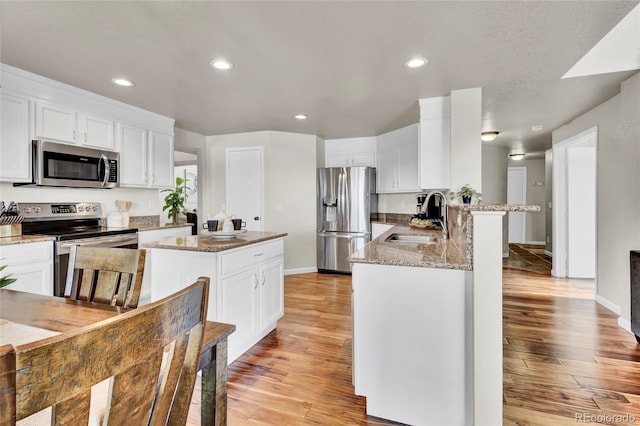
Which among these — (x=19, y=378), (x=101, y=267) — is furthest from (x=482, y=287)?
(x=101, y=267)

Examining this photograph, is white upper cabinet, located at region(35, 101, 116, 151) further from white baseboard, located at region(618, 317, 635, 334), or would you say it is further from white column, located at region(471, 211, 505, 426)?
white baseboard, located at region(618, 317, 635, 334)

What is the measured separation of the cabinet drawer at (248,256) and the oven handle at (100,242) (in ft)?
5.05

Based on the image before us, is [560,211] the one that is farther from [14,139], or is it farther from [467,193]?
[14,139]

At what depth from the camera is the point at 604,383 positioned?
1.96 metres

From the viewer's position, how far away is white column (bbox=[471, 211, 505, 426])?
1439 millimetres

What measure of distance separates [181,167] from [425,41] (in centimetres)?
708

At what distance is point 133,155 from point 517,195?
812cm

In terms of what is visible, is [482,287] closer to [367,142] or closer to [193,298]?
[193,298]

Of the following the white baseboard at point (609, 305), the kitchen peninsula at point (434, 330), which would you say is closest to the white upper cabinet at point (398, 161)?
the white baseboard at point (609, 305)

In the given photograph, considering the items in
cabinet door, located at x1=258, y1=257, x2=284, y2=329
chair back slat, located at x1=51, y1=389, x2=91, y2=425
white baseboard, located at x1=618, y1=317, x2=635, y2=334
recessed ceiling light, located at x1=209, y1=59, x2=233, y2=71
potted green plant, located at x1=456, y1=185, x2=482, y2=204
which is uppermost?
recessed ceiling light, located at x1=209, y1=59, x2=233, y2=71

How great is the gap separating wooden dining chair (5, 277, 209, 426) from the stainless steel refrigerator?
13.9 feet

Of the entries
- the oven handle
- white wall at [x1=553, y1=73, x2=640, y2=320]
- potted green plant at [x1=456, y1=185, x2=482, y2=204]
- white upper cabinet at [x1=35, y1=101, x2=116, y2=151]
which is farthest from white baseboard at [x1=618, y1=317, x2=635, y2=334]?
white upper cabinet at [x1=35, y1=101, x2=116, y2=151]

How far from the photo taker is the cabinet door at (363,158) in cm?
518

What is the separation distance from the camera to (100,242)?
2.86 m
